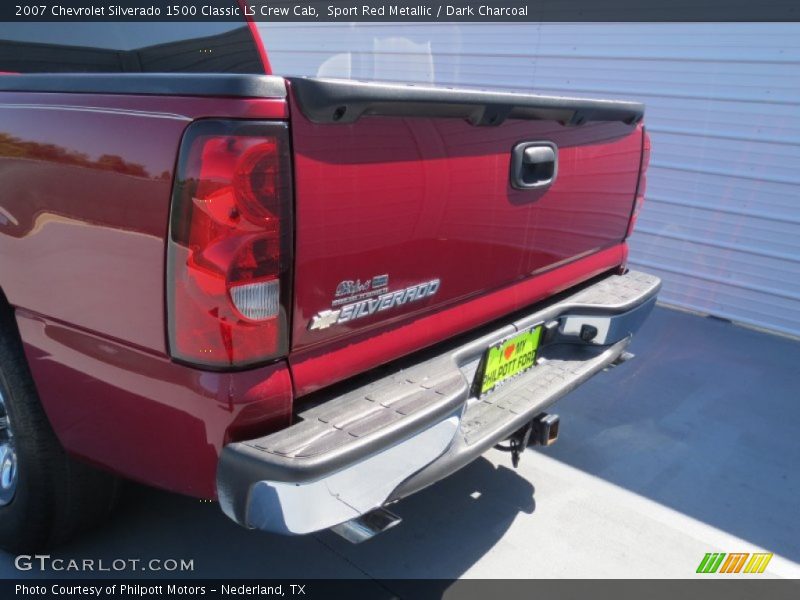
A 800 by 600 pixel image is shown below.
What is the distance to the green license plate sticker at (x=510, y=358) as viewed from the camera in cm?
227

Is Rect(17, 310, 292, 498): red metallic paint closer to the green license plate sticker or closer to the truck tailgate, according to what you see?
the truck tailgate

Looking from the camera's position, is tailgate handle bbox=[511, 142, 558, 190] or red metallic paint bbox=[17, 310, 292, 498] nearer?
red metallic paint bbox=[17, 310, 292, 498]

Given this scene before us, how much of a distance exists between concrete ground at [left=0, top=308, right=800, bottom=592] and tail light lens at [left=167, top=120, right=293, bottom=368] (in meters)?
1.12

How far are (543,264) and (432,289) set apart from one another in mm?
676

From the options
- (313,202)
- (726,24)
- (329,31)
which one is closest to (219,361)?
(313,202)

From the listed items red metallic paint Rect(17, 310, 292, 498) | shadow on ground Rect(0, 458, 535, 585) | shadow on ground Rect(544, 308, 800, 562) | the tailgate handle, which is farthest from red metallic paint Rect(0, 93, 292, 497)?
shadow on ground Rect(544, 308, 800, 562)

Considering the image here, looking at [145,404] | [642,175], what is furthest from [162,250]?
[642,175]

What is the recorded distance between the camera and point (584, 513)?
2.76 metres

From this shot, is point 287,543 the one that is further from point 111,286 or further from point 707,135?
point 707,135

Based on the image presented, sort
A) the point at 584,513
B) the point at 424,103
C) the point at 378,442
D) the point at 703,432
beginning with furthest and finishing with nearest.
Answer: the point at 703,432 → the point at 584,513 → the point at 424,103 → the point at 378,442

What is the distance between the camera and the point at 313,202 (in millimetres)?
1616

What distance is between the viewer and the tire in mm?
2066

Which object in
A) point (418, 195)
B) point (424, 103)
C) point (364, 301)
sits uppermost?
point (424, 103)

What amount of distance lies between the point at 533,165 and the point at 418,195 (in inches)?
23.6
